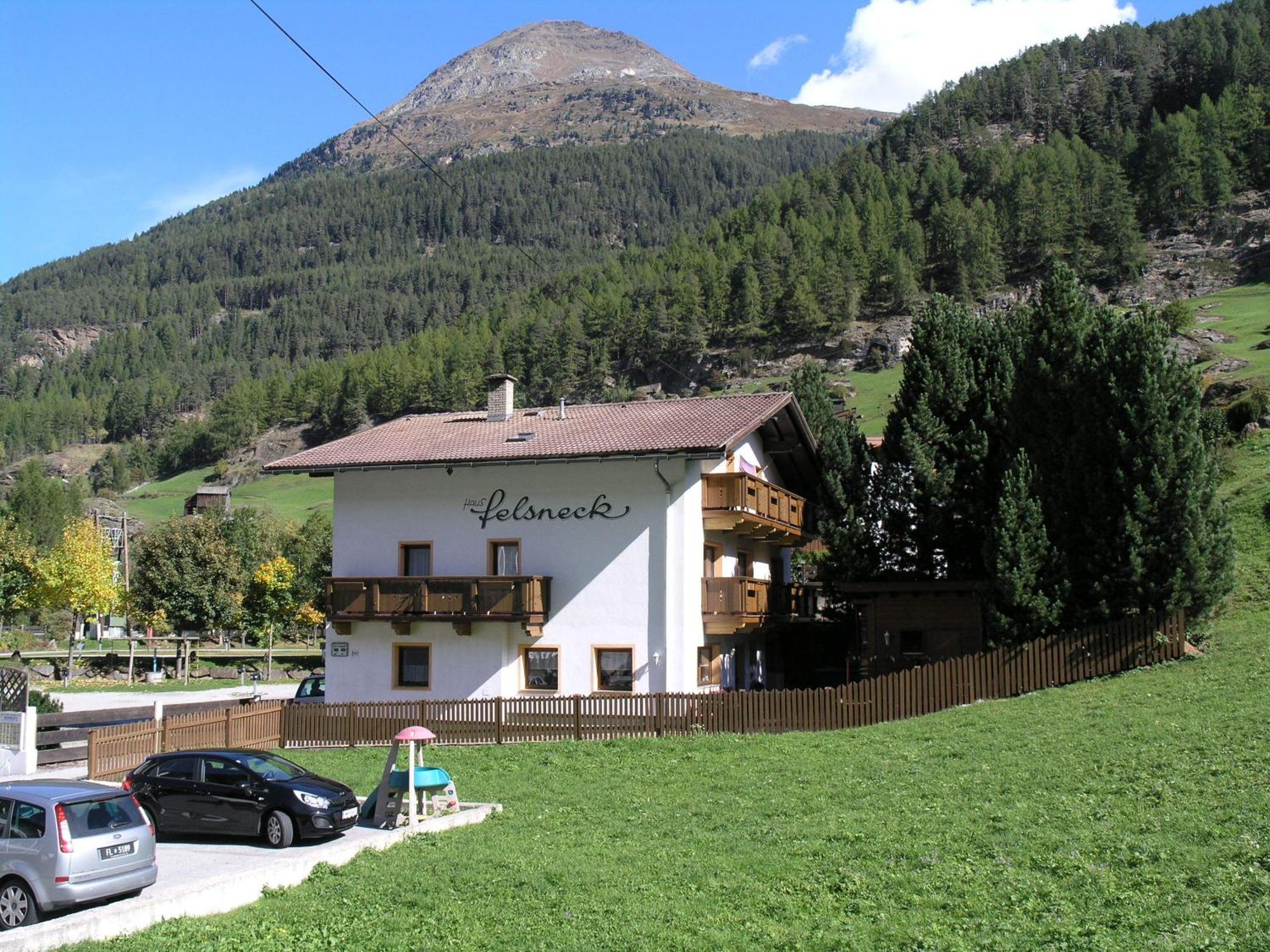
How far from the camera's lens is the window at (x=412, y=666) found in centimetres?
3100

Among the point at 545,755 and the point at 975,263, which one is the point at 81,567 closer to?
the point at 545,755

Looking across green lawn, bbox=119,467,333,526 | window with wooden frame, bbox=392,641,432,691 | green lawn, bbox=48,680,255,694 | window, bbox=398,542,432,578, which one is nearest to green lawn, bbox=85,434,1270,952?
window with wooden frame, bbox=392,641,432,691

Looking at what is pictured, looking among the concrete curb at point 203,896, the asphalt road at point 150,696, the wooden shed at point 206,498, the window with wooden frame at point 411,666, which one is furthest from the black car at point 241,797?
the wooden shed at point 206,498

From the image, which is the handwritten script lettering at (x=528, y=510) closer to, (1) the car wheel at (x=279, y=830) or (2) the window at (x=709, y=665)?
(2) the window at (x=709, y=665)

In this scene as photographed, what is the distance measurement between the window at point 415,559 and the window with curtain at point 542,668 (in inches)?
159

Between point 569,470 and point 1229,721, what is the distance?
57.3 ft

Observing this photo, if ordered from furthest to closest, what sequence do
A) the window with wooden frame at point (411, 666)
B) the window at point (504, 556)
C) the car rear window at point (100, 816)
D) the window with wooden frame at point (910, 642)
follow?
the window with wooden frame at point (910, 642) → the window with wooden frame at point (411, 666) → the window at point (504, 556) → the car rear window at point (100, 816)

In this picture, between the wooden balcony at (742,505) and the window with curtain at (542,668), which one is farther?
the window with curtain at (542,668)

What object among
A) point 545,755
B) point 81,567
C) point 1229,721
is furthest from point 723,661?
point 81,567

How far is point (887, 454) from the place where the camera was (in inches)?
1272

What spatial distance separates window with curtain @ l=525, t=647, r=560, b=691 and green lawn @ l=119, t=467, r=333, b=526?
75.2 metres

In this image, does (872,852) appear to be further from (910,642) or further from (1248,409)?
(1248,409)

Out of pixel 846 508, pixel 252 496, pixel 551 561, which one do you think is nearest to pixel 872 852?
pixel 551 561

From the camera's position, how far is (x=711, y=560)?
1240 inches
